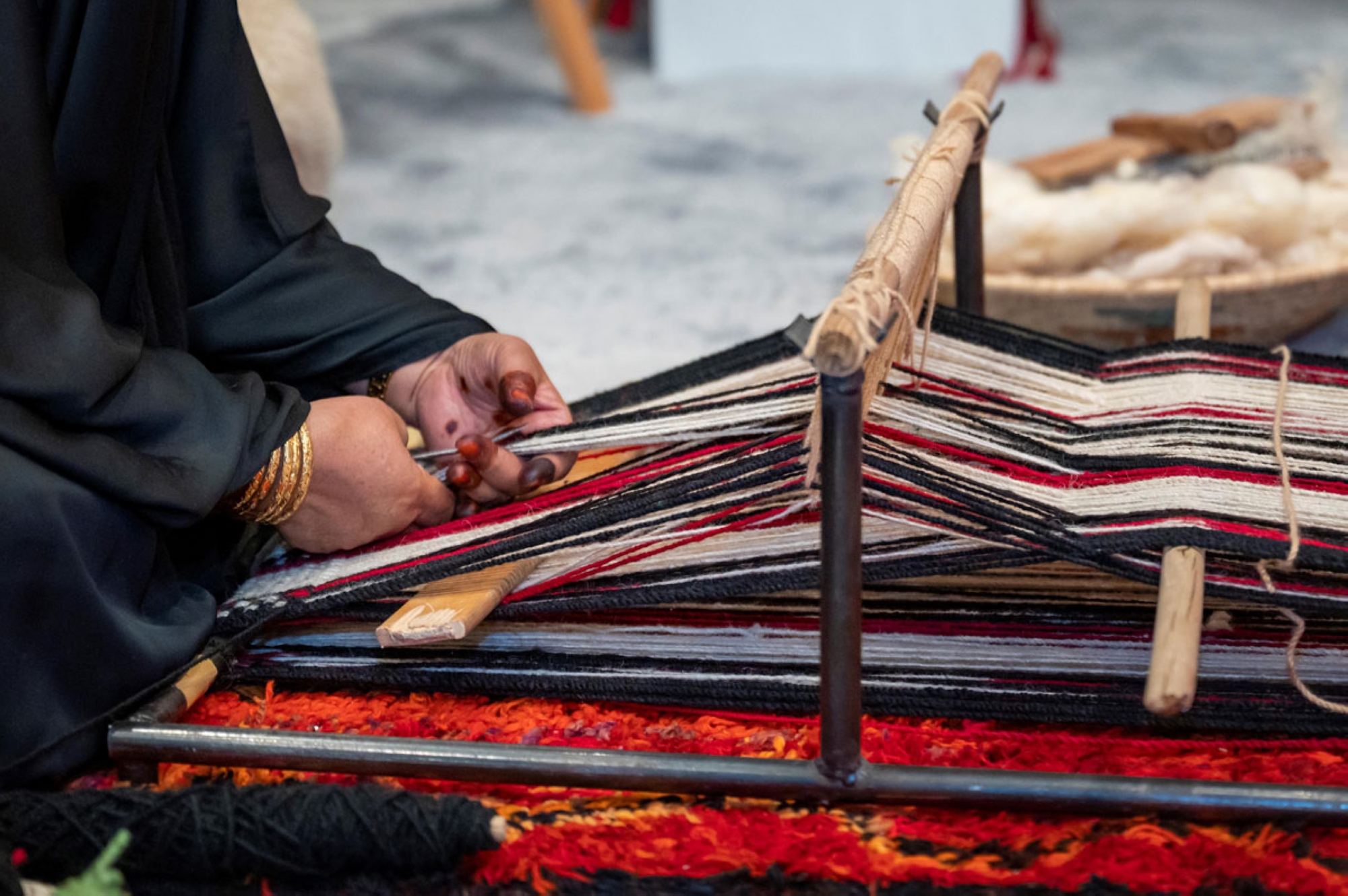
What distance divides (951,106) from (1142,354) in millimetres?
292

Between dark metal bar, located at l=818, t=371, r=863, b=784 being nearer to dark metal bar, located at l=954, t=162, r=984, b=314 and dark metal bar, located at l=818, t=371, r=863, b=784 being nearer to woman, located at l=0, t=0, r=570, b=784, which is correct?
woman, located at l=0, t=0, r=570, b=784

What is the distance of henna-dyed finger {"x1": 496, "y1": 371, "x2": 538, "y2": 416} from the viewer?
3.74 ft

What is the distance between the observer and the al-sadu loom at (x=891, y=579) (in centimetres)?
86

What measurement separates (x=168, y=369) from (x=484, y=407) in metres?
0.33

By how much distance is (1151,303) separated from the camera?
1765mm

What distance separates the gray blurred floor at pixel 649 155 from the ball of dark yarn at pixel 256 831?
1.16m

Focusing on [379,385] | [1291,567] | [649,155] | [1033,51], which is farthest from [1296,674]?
[1033,51]

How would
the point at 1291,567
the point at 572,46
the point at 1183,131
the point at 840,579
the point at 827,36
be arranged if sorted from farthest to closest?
the point at 827,36
the point at 572,46
the point at 1183,131
the point at 1291,567
the point at 840,579

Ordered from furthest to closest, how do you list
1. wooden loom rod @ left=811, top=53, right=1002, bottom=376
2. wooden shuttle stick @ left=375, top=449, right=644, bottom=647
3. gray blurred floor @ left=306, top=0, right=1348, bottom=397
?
gray blurred floor @ left=306, top=0, right=1348, bottom=397 → wooden shuttle stick @ left=375, top=449, right=644, bottom=647 → wooden loom rod @ left=811, top=53, right=1002, bottom=376

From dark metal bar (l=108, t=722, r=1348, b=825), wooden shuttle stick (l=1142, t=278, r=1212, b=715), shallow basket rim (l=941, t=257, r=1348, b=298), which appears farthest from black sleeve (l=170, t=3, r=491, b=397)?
shallow basket rim (l=941, t=257, r=1348, b=298)

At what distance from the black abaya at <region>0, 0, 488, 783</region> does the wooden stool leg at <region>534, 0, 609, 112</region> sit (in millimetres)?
2541

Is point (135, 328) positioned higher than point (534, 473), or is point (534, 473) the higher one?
point (135, 328)

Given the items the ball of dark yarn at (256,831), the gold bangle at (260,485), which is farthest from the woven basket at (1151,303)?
the ball of dark yarn at (256,831)

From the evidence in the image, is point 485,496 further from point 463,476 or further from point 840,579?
point 840,579
